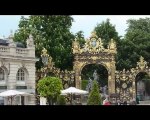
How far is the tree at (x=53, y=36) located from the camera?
32969mm

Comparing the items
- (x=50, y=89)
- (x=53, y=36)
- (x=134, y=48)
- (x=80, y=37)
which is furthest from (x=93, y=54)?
(x=134, y=48)

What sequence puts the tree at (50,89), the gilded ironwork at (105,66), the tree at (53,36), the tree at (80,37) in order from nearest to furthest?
the tree at (50,89), the gilded ironwork at (105,66), the tree at (53,36), the tree at (80,37)

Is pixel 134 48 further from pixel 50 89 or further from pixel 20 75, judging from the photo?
pixel 50 89

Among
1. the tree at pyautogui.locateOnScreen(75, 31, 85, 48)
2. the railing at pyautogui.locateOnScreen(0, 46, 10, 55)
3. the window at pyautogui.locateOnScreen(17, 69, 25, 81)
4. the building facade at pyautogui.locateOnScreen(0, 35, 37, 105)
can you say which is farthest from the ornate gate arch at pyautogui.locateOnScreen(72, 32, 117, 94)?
the railing at pyautogui.locateOnScreen(0, 46, 10, 55)

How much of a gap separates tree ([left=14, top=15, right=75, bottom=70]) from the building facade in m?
3.97

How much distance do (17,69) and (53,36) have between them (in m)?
6.96

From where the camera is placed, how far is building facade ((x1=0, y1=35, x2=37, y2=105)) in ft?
86.9

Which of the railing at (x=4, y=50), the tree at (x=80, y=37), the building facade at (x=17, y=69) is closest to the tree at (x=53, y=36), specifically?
the tree at (x=80, y=37)

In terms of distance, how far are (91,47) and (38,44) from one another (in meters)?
4.63

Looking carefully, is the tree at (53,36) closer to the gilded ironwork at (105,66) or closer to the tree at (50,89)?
the gilded ironwork at (105,66)

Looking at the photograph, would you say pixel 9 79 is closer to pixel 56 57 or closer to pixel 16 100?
pixel 16 100

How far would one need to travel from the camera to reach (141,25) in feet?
159

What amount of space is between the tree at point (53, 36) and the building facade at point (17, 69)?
13.0ft
